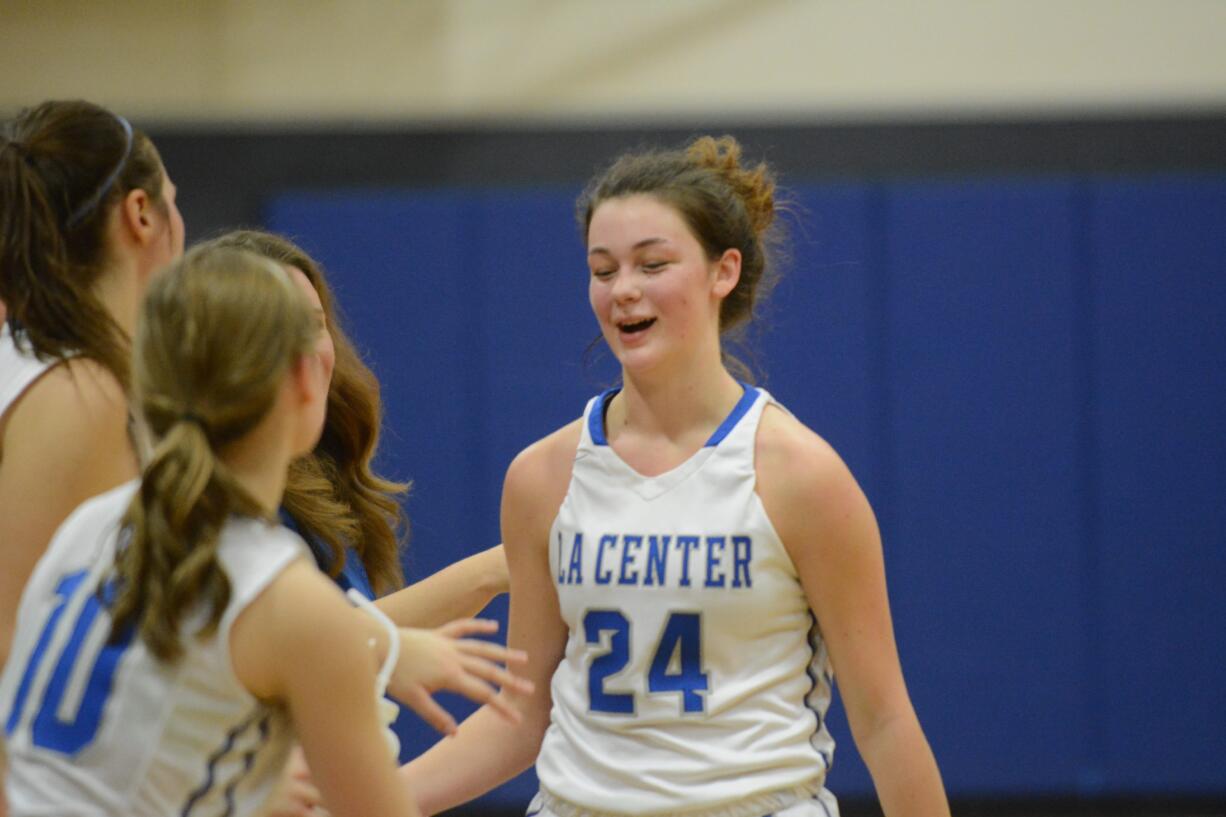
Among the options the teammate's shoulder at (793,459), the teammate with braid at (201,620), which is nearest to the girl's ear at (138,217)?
the teammate with braid at (201,620)

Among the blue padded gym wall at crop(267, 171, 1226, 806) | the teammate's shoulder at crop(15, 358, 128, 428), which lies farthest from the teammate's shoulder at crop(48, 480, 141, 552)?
the blue padded gym wall at crop(267, 171, 1226, 806)

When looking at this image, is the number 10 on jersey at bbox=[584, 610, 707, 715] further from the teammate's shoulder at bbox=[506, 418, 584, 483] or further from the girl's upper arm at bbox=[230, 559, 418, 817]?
the girl's upper arm at bbox=[230, 559, 418, 817]

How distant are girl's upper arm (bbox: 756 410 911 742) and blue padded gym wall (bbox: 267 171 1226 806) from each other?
2.87 m

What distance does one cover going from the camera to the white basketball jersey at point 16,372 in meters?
1.86

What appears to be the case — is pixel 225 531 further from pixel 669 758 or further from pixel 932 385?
pixel 932 385

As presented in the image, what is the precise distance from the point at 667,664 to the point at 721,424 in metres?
0.35

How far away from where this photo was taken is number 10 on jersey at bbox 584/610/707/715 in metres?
2.04

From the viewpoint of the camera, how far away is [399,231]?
16.5 ft

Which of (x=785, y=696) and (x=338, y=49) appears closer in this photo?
(x=785, y=696)

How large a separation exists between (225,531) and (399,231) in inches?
142

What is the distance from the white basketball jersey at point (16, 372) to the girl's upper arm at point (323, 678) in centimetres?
58

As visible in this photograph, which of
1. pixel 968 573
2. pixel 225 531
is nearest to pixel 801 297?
pixel 968 573

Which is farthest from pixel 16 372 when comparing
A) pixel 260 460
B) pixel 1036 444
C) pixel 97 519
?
pixel 1036 444

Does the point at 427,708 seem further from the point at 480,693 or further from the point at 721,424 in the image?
the point at 721,424
